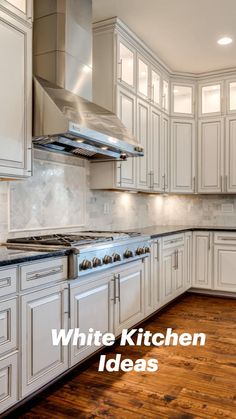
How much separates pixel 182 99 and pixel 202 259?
2202 mm

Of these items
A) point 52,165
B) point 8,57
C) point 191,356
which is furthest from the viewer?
point 52,165

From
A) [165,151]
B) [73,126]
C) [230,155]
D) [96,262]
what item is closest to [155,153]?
[165,151]

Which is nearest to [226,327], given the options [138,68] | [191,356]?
[191,356]

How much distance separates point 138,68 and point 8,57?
6.59ft

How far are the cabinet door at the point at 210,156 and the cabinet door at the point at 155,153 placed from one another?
79 centimetres

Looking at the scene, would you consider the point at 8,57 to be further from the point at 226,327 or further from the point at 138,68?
the point at 226,327

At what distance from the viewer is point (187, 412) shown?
2.11 m

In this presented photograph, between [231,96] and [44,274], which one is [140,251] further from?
[231,96]

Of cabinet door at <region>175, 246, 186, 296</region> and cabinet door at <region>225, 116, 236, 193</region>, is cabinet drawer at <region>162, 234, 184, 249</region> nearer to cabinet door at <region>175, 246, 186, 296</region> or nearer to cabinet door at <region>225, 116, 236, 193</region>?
cabinet door at <region>175, 246, 186, 296</region>

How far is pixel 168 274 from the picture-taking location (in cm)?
409

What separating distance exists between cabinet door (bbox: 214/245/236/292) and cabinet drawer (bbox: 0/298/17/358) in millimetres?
3327

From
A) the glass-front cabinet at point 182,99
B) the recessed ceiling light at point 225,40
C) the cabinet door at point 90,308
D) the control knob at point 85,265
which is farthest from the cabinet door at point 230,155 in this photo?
the control knob at point 85,265

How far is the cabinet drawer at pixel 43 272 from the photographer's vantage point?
2.00 meters

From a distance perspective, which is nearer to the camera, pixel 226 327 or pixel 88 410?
pixel 88 410
